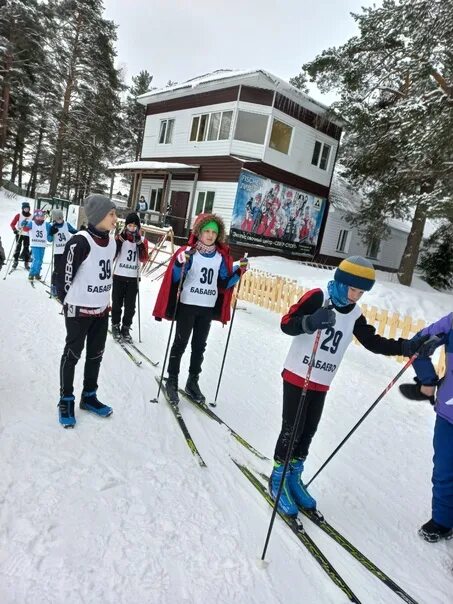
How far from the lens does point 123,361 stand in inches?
215

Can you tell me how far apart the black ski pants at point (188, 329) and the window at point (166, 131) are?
21.5 m

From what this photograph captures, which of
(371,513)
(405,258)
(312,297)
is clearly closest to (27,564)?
(312,297)

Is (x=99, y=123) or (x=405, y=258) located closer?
(x=405, y=258)

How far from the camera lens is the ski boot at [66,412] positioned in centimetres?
347

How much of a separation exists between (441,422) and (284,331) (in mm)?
1360

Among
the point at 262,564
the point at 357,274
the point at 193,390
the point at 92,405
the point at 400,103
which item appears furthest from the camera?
the point at 400,103

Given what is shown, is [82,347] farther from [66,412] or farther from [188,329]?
[188,329]

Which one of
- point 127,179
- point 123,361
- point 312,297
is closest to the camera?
point 312,297

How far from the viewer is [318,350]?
301 centimetres

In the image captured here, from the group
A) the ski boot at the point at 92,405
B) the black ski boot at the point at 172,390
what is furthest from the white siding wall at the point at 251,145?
the ski boot at the point at 92,405

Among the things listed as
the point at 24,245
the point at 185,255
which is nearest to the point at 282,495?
the point at 185,255

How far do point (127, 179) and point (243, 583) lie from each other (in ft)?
185

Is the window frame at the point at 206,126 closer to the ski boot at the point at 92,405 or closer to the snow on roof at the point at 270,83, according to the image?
the snow on roof at the point at 270,83

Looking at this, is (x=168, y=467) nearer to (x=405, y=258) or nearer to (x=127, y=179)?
(x=405, y=258)
